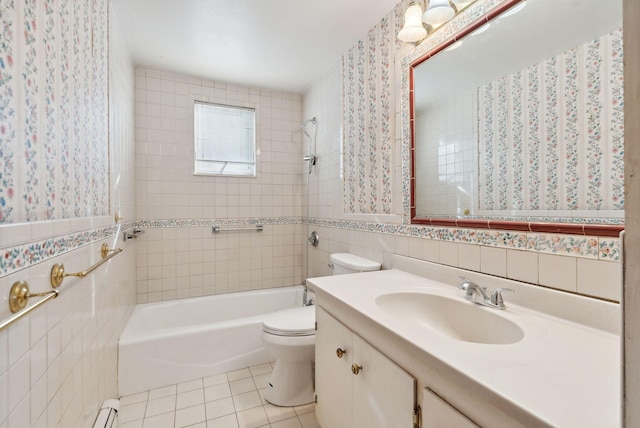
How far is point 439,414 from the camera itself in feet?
2.19

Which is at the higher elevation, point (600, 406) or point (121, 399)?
point (600, 406)

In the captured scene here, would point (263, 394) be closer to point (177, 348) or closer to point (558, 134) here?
point (177, 348)

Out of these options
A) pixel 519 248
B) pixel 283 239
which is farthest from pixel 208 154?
pixel 519 248

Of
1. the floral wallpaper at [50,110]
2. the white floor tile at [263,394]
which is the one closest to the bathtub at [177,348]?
the white floor tile at [263,394]

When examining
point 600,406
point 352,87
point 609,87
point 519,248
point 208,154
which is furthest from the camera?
point 208,154

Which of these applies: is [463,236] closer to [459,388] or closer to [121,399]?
[459,388]

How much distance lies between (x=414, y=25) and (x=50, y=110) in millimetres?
1556

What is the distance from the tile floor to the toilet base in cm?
3

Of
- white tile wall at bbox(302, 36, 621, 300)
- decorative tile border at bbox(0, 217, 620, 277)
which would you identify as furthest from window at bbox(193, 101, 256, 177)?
decorative tile border at bbox(0, 217, 620, 277)

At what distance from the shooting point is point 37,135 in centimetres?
82

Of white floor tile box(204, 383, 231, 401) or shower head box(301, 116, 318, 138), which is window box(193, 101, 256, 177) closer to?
shower head box(301, 116, 318, 138)

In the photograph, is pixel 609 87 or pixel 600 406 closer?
pixel 600 406

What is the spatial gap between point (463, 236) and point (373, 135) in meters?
0.91

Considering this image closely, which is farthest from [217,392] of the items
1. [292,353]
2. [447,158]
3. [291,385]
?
[447,158]
